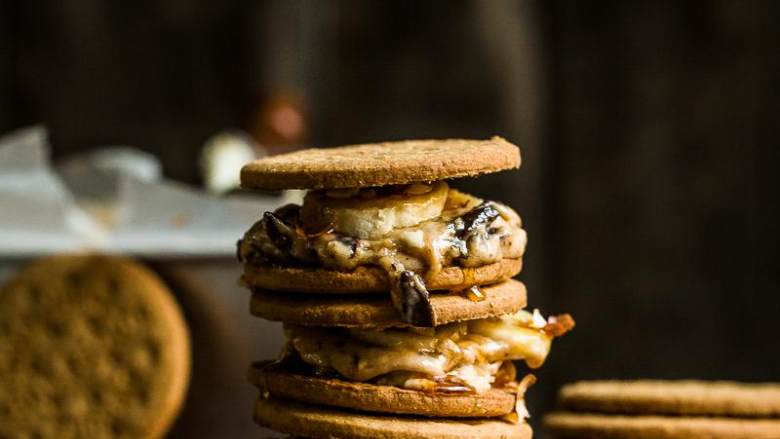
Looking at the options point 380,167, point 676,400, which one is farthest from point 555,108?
point 380,167

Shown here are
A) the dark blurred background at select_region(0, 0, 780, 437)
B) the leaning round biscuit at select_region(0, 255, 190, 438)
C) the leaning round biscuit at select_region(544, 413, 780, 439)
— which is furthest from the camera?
the dark blurred background at select_region(0, 0, 780, 437)

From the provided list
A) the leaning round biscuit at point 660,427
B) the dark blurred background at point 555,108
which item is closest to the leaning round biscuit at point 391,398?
the leaning round biscuit at point 660,427

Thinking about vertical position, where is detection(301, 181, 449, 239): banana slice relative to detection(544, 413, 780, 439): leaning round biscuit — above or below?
above

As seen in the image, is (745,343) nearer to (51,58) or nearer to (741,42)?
(741,42)

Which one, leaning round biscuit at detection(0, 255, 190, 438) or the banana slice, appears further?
leaning round biscuit at detection(0, 255, 190, 438)

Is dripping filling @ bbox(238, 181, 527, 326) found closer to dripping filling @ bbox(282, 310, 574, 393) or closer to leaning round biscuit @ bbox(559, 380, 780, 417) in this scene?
dripping filling @ bbox(282, 310, 574, 393)

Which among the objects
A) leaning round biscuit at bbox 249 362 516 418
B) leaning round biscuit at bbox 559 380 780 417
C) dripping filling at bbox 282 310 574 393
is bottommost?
leaning round biscuit at bbox 559 380 780 417

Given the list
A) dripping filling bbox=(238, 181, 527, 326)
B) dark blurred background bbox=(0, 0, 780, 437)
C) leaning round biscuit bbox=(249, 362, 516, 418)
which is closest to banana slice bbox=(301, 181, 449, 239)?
dripping filling bbox=(238, 181, 527, 326)
